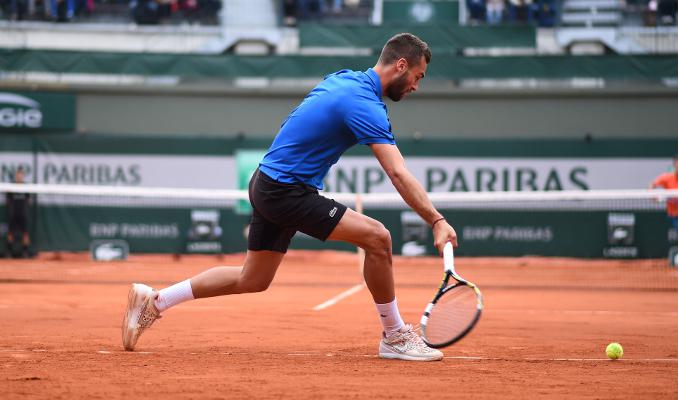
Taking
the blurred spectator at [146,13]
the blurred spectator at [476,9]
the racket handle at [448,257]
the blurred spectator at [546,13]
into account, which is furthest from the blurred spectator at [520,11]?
the racket handle at [448,257]

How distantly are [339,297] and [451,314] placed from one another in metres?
5.94

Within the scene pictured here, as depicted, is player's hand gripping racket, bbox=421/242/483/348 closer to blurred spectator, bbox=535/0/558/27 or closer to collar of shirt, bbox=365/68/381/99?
collar of shirt, bbox=365/68/381/99

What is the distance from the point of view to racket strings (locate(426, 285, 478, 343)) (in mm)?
5191

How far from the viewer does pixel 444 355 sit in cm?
611

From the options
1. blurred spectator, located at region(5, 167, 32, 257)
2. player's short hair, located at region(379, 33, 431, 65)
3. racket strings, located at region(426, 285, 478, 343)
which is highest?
player's short hair, located at region(379, 33, 431, 65)

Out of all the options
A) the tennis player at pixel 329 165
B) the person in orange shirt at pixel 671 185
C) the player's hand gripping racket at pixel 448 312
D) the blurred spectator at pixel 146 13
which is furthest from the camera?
the blurred spectator at pixel 146 13

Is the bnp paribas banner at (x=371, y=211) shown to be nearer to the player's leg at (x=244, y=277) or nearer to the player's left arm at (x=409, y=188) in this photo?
the player's leg at (x=244, y=277)

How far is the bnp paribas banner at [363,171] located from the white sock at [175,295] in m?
11.4

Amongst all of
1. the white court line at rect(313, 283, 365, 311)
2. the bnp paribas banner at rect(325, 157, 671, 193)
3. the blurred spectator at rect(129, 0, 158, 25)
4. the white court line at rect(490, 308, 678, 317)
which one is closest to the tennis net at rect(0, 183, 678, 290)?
the bnp paribas banner at rect(325, 157, 671, 193)

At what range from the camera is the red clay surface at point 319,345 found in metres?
4.73

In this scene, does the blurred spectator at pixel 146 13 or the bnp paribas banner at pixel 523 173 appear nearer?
the bnp paribas banner at pixel 523 173

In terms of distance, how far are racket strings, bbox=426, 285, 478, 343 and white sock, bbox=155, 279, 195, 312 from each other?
61.3 inches

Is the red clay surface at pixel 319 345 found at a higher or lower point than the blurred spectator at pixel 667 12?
lower

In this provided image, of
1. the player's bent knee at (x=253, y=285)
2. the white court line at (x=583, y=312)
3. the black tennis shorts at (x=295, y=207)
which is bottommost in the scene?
the white court line at (x=583, y=312)
